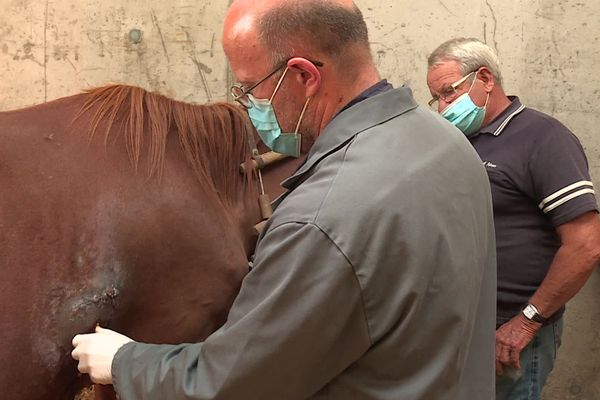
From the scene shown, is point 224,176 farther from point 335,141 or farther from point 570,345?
point 570,345

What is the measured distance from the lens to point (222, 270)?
1680 millimetres

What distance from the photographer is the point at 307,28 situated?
1.11 m

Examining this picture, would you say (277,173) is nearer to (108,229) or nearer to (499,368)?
(108,229)

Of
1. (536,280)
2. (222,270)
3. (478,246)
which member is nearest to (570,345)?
(536,280)

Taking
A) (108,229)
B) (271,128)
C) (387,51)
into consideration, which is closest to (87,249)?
(108,229)

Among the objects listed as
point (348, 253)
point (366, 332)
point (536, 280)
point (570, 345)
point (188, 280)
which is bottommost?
point (570, 345)

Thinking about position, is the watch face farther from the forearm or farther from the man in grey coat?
the man in grey coat

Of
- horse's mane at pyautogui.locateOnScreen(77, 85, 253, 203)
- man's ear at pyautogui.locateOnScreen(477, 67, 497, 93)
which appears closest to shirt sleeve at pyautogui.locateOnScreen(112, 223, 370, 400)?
horse's mane at pyautogui.locateOnScreen(77, 85, 253, 203)

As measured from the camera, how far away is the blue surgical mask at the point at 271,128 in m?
1.19

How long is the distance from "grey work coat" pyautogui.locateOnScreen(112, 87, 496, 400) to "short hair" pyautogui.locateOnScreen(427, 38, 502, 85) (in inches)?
48.1

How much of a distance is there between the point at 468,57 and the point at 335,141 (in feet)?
4.30

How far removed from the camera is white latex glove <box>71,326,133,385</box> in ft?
3.78

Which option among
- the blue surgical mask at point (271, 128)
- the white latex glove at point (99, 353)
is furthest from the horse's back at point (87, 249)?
the blue surgical mask at point (271, 128)

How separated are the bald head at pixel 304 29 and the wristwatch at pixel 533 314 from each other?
1198mm
